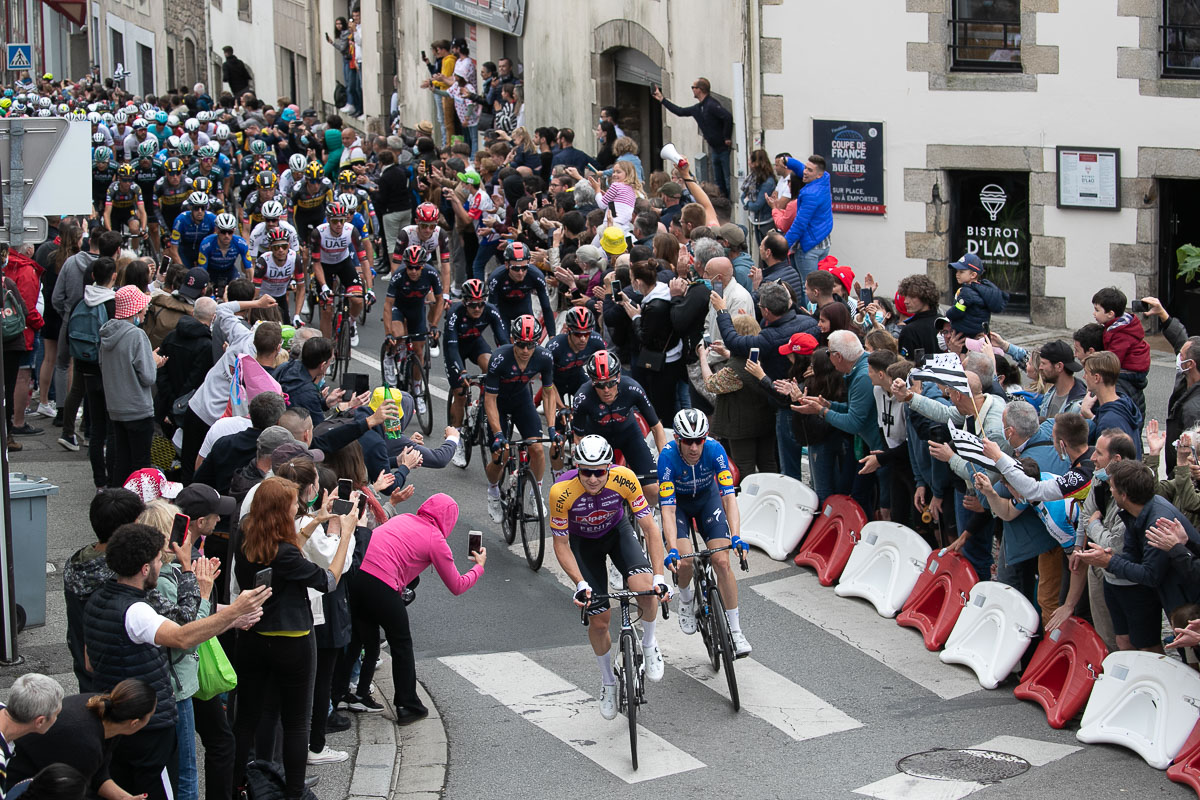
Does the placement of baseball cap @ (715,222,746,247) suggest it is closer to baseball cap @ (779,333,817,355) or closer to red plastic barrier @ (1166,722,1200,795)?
baseball cap @ (779,333,817,355)

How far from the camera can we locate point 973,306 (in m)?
12.9

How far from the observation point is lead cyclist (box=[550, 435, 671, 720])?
361 inches

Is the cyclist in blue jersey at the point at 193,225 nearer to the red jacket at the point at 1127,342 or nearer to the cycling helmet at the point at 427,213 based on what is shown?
the cycling helmet at the point at 427,213

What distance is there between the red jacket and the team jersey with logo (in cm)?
425

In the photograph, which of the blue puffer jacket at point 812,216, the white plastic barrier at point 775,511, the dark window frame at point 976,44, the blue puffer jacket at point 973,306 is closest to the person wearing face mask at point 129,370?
the white plastic barrier at point 775,511

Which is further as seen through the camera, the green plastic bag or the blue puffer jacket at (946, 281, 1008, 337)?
the blue puffer jacket at (946, 281, 1008, 337)

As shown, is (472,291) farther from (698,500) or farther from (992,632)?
(992,632)

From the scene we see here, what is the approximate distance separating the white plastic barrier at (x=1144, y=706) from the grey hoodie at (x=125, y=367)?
24.2 feet

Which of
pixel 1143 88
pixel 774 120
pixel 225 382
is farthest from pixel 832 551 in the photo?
pixel 774 120

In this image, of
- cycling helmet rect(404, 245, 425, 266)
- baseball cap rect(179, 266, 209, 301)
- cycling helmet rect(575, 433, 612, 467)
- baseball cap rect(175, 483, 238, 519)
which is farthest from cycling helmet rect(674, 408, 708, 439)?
baseball cap rect(179, 266, 209, 301)

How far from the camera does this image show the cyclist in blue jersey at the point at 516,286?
14.2 metres

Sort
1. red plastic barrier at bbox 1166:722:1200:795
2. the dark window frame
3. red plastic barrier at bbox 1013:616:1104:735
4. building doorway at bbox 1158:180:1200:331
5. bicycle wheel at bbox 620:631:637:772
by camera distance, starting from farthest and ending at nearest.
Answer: the dark window frame → building doorway at bbox 1158:180:1200:331 → red plastic barrier at bbox 1013:616:1104:735 → bicycle wheel at bbox 620:631:637:772 → red plastic barrier at bbox 1166:722:1200:795

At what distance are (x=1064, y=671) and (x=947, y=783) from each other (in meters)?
1.37

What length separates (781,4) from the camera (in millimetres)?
20406
